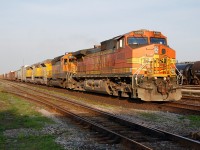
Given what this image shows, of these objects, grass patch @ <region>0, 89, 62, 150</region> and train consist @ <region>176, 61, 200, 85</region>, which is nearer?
grass patch @ <region>0, 89, 62, 150</region>

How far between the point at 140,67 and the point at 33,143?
8.96 meters

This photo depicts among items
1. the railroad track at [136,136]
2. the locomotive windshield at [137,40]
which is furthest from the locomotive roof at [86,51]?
the railroad track at [136,136]

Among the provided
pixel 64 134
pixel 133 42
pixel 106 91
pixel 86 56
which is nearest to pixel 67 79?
pixel 86 56

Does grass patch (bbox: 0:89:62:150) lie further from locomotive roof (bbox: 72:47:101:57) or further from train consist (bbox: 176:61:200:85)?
train consist (bbox: 176:61:200:85)

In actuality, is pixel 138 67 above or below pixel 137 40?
below

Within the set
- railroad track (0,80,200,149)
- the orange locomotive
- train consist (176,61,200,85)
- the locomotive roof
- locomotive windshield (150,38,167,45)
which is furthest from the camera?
train consist (176,61,200,85)

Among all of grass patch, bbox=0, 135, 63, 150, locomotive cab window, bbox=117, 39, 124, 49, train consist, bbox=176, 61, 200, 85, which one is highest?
locomotive cab window, bbox=117, 39, 124, 49

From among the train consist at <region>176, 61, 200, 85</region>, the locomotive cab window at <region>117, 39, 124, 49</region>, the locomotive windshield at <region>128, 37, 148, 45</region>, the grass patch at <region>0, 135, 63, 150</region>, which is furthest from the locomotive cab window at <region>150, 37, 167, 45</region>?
the train consist at <region>176, 61, 200, 85</region>

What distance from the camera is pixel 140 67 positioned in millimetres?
14922

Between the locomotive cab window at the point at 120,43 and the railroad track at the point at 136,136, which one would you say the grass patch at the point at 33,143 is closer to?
the railroad track at the point at 136,136

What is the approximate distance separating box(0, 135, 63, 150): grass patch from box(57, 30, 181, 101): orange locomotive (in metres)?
7.70

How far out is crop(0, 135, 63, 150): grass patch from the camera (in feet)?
21.7

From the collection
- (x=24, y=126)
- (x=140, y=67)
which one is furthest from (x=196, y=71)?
(x=24, y=126)

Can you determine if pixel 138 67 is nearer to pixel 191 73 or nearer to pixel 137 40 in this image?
pixel 137 40
